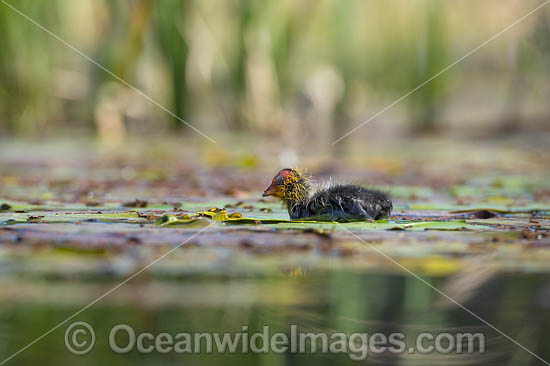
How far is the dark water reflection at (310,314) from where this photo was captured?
110 inches

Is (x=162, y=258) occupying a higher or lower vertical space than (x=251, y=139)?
lower

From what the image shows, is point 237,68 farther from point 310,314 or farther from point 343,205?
point 310,314

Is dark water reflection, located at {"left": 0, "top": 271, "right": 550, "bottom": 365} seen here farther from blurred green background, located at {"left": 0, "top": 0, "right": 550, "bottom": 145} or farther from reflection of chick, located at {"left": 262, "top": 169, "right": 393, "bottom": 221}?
blurred green background, located at {"left": 0, "top": 0, "right": 550, "bottom": 145}

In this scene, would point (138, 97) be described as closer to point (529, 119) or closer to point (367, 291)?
point (529, 119)

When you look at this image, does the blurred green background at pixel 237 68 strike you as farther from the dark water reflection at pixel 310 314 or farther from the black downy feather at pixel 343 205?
the dark water reflection at pixel 310 314

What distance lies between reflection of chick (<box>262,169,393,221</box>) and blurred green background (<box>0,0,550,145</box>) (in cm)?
728

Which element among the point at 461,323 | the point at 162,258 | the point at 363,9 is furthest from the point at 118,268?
the point at 363,9

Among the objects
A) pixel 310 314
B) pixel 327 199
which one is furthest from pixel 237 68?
pixel 310 314

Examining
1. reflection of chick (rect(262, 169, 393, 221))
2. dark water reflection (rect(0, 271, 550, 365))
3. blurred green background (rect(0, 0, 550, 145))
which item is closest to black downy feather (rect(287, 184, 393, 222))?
reflection of chick (rect(262, 169, 393, 221))

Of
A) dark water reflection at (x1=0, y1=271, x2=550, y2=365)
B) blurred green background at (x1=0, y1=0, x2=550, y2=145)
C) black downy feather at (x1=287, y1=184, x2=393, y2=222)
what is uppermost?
blurred green background at (x1=0, y1=0, x2=550, y2=145)

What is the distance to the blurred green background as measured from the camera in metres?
12.0

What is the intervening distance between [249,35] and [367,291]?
383 inches

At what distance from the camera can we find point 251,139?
1229 centimetres

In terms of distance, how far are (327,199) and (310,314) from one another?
1839mm
